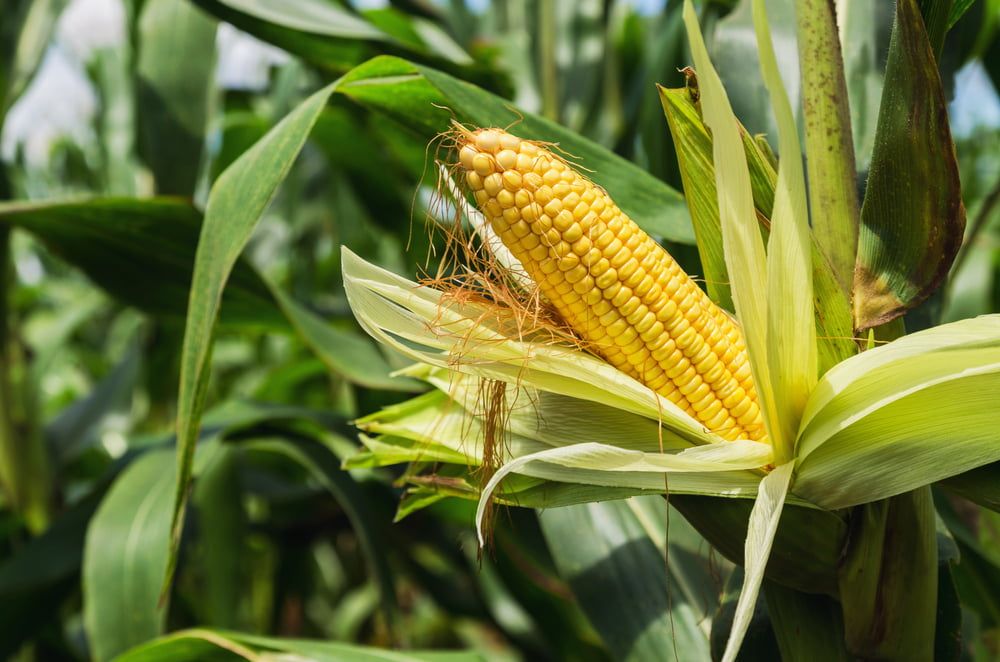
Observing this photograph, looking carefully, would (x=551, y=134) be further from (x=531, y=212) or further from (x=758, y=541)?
(x=758, y=541)

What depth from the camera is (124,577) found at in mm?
860

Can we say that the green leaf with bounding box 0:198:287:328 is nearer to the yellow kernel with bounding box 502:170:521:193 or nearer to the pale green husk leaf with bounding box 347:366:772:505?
the pale green husk leaf with bounding box 347:366:772:505

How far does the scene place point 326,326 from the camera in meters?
1.01

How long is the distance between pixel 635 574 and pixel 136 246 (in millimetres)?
619

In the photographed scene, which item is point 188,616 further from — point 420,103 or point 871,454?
point 871,454

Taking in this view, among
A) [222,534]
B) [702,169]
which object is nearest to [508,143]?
[702,169]

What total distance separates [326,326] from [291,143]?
465mm

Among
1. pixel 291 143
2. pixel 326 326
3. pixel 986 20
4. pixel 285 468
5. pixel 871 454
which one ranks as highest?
pixel 986 20

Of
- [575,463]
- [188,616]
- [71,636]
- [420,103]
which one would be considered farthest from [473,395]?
[71,636]

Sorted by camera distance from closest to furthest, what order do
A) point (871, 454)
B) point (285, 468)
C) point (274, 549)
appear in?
point (871, 454) → point (285, 468) → point (274, 549)

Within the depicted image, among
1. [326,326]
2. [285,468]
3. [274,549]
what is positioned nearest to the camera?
[326,326]

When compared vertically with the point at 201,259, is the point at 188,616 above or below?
below

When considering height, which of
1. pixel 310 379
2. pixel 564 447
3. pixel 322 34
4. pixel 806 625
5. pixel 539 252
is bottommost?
pixel 310 379

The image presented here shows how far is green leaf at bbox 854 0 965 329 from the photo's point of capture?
425 millimetres
